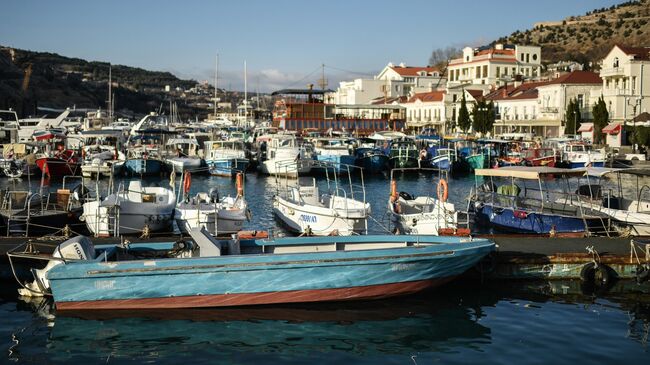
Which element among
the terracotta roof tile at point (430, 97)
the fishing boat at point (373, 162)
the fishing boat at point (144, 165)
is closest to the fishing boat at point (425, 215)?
the fishing boat at point (144, 165)

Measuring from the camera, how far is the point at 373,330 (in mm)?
17062

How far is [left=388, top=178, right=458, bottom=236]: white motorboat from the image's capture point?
2620cm

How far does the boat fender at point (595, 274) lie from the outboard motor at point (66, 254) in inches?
565

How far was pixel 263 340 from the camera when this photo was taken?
1623 cm

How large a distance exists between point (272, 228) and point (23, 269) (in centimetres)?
1386

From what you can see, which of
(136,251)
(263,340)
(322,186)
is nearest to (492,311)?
(263,340)

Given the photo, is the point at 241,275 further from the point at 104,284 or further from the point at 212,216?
the point at 212,216

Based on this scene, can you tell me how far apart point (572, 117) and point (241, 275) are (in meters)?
71.4

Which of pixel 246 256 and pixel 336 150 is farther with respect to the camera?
pixel 336 150

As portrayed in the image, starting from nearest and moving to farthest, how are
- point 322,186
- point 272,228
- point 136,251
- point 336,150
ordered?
1. point 136,251
2. point 272,228
3. point 322,186
4. point 336,150

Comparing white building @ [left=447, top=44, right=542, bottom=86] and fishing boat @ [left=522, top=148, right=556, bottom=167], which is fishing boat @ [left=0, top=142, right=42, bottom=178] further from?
white building @ [left=447, top=44, right=542, bottom=86]

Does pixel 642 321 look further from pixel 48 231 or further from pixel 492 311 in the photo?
pixel 48 231

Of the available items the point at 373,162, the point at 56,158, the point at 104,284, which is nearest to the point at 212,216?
the point at 104,284

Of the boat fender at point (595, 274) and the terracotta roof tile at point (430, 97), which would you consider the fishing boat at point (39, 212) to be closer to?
the boat fender at point (595, 274)
